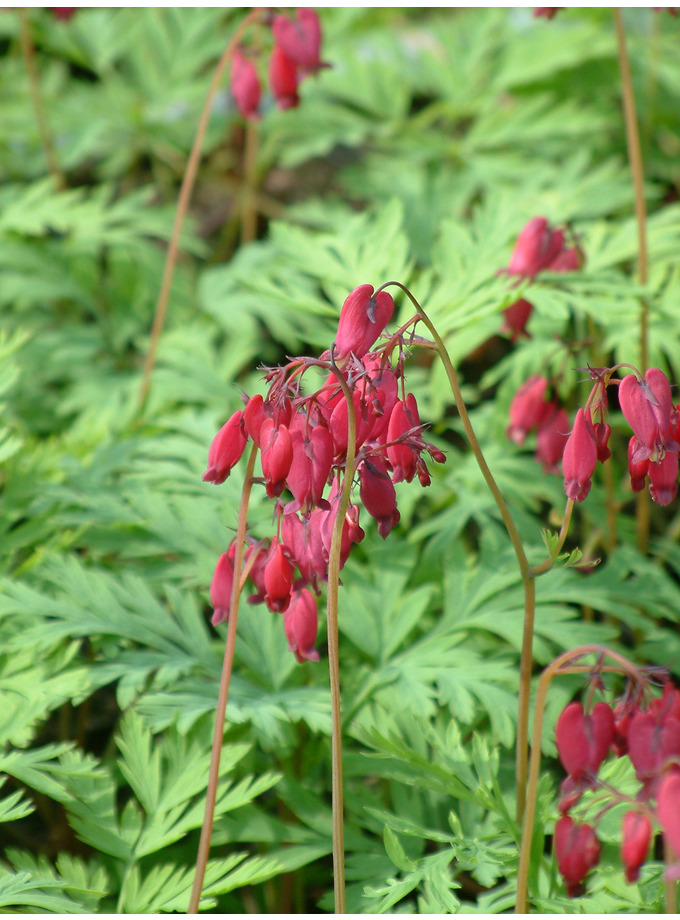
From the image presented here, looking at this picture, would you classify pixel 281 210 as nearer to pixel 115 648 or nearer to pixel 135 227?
pixel 135 227

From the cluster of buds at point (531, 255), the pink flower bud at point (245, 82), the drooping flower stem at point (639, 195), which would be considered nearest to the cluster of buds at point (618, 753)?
the cluster of buds at point (531, 255)

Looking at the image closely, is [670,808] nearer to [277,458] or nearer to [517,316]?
[277,458]

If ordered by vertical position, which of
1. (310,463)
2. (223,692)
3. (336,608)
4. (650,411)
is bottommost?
(223,692)

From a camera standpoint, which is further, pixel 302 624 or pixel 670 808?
pixel 302 624

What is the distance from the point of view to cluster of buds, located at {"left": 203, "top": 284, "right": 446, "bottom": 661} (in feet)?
4.06

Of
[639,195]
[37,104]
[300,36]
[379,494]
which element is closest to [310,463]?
[379,494]

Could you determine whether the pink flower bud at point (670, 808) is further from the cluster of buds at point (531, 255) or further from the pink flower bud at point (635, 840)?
the cluster of buds at point (531, 255)

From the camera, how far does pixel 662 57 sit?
12.8 ft

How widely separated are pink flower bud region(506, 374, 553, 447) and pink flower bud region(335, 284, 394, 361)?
3.36 ft

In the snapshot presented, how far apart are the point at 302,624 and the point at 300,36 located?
1942 mm

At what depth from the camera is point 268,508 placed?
7.57ft

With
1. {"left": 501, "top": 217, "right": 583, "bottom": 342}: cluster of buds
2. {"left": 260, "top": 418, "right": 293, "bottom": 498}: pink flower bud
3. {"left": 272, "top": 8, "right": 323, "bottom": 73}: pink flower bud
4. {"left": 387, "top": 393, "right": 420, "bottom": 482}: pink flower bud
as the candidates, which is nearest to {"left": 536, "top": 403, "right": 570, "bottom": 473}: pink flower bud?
{"left": 501, "top": 217, "right": 583, "bottom": 342}: cluster of buds

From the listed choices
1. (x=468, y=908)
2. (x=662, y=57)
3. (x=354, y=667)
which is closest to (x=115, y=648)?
(x=354, y=667)

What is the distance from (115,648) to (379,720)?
2.03 ft
